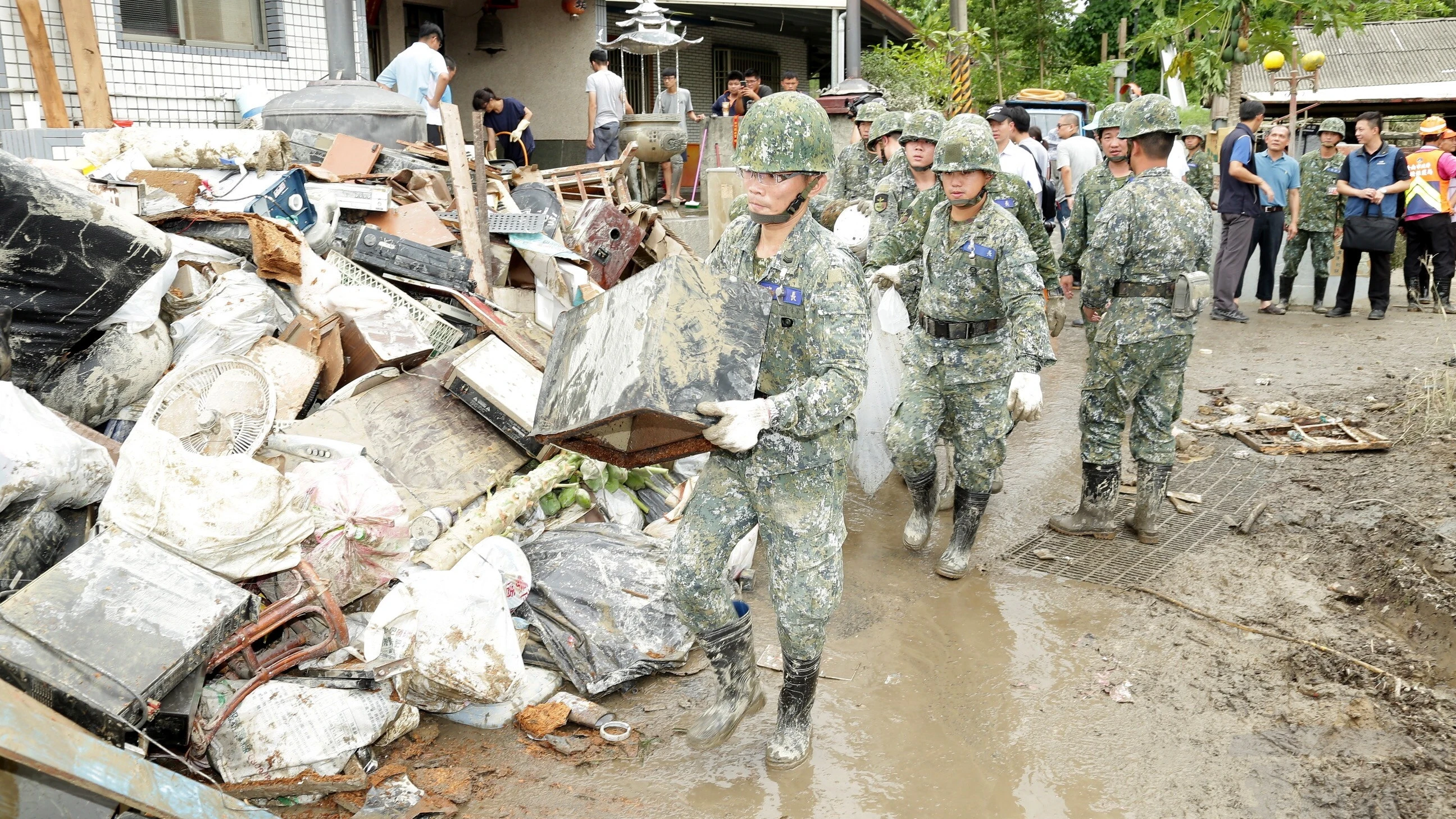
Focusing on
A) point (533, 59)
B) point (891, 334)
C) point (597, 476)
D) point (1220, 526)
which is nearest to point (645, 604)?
point (597, 476)

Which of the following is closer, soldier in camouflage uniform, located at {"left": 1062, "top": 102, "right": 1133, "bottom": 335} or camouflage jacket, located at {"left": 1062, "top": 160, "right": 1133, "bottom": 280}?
soldier in camouflage uniform, located at {"left": 1062, "top": 102, "right": 1133, "bottom": 335}

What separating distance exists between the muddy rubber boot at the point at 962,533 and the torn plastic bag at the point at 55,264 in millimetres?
3593

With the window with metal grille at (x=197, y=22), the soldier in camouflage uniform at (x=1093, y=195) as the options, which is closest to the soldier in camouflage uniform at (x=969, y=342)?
the soldier in camouflage uniform at (x=1093, y=195)

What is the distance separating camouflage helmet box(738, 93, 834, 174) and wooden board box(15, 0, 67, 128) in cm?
630

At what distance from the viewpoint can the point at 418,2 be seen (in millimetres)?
13211

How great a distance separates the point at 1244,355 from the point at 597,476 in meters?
6.21

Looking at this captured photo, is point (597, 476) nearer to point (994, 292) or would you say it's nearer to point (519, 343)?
point (519, 343)

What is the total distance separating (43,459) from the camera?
11.0 ft

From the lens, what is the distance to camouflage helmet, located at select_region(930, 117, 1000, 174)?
13.5 ft

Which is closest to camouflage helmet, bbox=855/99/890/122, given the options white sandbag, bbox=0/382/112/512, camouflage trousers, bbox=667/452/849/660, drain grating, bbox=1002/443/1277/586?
drain grating, bbox=1002/443/1277/586

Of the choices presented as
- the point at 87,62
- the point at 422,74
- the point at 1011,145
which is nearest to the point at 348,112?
the point at 422,74

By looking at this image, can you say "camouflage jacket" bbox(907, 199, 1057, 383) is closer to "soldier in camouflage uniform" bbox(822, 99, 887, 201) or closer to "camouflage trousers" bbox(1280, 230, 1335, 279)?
"soldier in camouflage uniform" bbox(822, 99, 887, 201)

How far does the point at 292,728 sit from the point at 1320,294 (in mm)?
10334

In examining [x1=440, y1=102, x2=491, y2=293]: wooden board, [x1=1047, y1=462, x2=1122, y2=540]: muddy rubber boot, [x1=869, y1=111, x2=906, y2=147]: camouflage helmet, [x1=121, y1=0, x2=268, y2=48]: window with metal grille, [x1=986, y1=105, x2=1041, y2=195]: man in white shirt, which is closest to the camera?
[x1=1047, y1=462, x2=1122, y2=540]: muddy rubber boot
